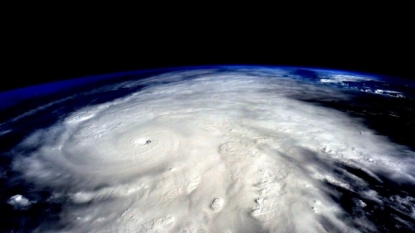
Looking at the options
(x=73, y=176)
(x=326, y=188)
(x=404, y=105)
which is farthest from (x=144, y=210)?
(x=404, y=105)

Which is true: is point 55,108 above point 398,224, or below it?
above

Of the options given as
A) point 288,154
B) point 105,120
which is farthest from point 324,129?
point 105,120

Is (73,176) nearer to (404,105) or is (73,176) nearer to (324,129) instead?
(324,129)

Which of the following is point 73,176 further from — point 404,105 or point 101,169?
point 404,105

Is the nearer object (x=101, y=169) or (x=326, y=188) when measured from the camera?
(x=326, y=188)

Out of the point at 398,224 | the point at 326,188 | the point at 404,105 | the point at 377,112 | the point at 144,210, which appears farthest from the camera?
the point at 404,105

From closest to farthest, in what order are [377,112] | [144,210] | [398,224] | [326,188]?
[398,224] < [144,210] < [326,188] < [377,112]
